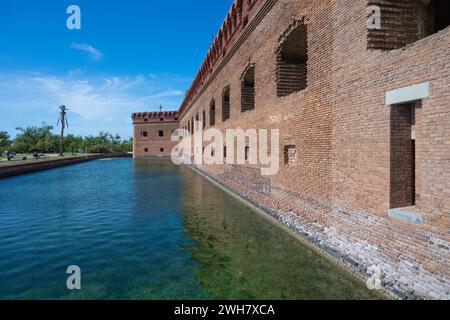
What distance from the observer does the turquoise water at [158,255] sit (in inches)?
150

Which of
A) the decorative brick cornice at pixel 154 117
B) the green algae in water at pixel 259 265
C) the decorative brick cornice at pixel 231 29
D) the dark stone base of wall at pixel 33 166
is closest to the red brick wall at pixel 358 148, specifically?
the green algae in water at pixel 259 265

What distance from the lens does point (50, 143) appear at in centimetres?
5631

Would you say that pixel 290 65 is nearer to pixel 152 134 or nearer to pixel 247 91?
pixel 247 91

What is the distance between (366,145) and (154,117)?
4292cm

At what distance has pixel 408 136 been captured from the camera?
391 centimetres

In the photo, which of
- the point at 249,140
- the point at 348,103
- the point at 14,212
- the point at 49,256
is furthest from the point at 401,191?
the point at 14,212

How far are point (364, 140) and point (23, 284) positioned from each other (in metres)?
4.94

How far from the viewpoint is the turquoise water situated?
150 inches

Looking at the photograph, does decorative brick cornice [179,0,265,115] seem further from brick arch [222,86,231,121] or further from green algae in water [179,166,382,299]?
green algae in water [179,166,382,299]

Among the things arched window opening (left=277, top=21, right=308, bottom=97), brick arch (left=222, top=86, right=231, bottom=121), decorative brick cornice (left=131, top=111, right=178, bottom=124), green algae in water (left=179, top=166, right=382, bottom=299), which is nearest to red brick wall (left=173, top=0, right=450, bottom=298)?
arched window opening (left=277, top=21, right=308, bottom=97)

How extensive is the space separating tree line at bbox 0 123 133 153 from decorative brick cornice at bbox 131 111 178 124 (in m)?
12.3

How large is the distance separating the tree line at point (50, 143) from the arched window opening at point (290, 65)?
4825 cm

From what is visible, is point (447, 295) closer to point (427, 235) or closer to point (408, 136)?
point (427, 235)
